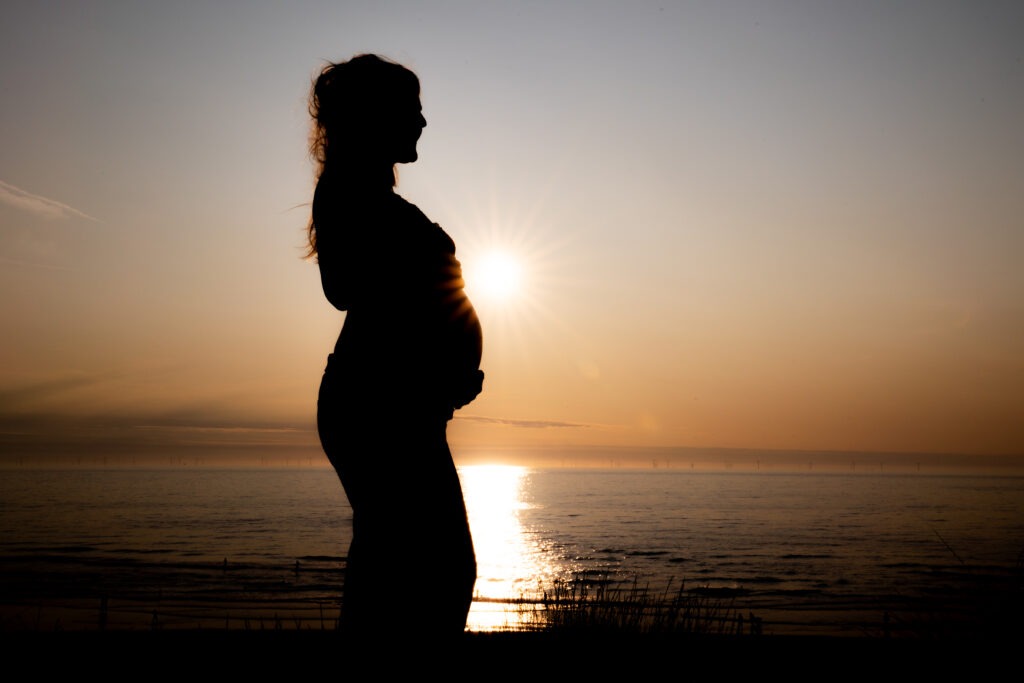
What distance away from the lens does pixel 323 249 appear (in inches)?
84.3

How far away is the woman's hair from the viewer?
2178 millimetres

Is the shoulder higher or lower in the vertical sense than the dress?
higher

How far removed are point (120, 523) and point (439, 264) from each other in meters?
58.0

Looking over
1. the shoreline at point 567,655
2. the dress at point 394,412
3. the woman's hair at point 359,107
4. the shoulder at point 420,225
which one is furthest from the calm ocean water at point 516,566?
the woman's hair at point 359,107

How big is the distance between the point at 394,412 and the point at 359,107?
0.91 m

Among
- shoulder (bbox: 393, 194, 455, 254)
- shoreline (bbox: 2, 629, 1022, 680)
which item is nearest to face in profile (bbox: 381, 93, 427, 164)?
shoulder (bbox: 393, 194, 455, 254)

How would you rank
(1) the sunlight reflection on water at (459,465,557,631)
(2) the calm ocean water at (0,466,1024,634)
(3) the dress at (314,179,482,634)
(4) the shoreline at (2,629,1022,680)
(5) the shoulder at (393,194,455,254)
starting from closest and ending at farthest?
(3) the dress at (314,179,482,634) → (5) the shoulder at (393,194,455,254) → (4) the shoreline at (2,629,1022,680) → (1) the sunlight reflection on water at (459,465,557,631) → (2) the calm ocean water at (0,466,1024,634)

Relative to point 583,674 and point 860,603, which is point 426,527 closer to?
point 583,674

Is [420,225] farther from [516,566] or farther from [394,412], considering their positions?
[516,566]

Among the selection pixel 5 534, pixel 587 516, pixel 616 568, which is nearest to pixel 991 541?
pixel 616 568

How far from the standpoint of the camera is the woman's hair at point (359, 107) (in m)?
2.18

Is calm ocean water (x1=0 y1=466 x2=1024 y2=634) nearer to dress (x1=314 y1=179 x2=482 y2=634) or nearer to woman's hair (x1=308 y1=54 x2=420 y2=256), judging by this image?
dress (x1=314 y1=179 x2=482 y2=634)

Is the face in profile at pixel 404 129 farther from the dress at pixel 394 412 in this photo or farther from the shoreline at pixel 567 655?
the shoreline at pixel 567 655

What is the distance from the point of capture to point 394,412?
1961 mm
